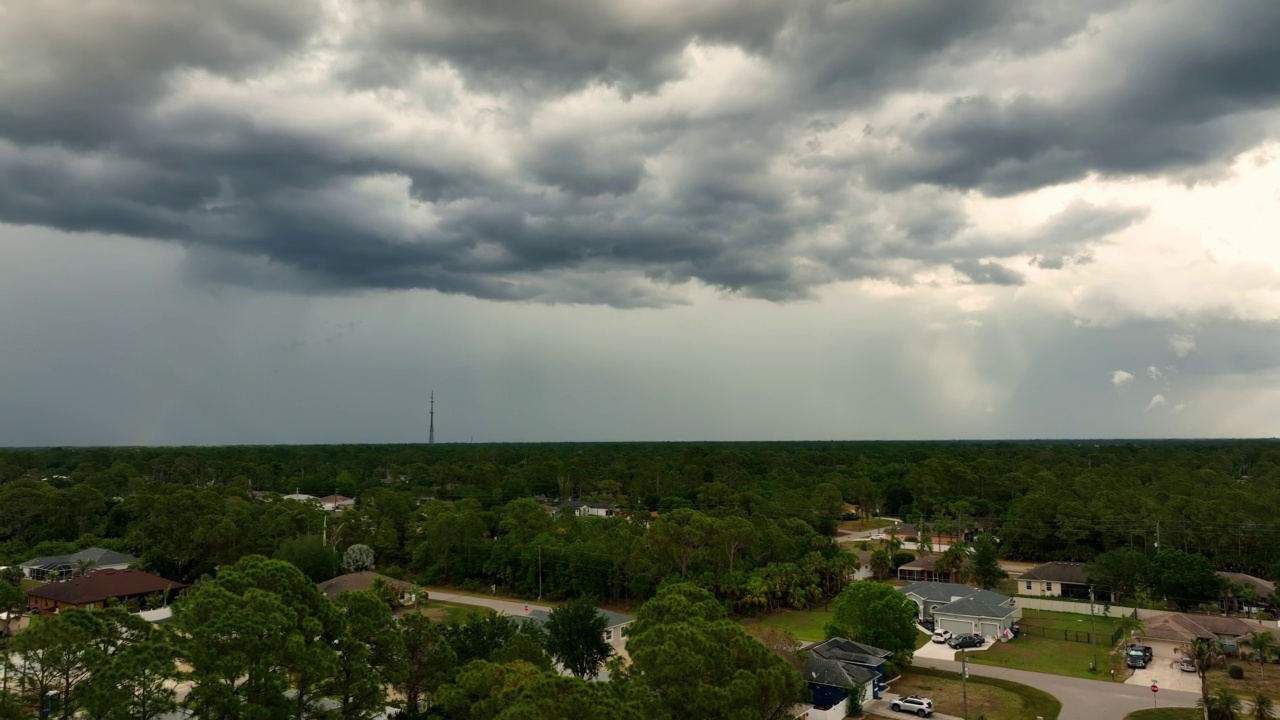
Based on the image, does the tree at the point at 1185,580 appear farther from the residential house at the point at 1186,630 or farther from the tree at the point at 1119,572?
the residential house at the point at 1186,630

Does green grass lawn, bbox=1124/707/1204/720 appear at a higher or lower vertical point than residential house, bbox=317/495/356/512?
lower

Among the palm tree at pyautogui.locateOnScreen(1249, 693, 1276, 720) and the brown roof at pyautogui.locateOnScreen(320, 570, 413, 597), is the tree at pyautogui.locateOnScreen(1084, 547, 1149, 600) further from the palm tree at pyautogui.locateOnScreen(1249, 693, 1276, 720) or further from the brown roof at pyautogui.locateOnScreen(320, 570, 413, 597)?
the brown roof at pyautogui.locateOnScreen(320, 570, 413, 597)

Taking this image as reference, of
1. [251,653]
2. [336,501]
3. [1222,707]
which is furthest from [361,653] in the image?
[336,501]

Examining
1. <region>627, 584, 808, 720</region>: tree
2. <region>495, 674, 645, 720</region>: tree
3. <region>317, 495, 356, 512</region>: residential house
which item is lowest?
<region>317, 495, 356, 512</region>: residential house

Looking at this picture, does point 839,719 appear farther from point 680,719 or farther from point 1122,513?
point 1122,513

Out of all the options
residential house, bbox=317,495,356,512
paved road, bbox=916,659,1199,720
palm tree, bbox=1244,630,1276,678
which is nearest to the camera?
paved road, bbox=916,659,1199,720

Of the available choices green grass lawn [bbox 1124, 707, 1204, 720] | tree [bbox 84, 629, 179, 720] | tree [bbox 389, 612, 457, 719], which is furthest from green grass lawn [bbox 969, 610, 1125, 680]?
tree [bbox 84, 629, 179, 720]
